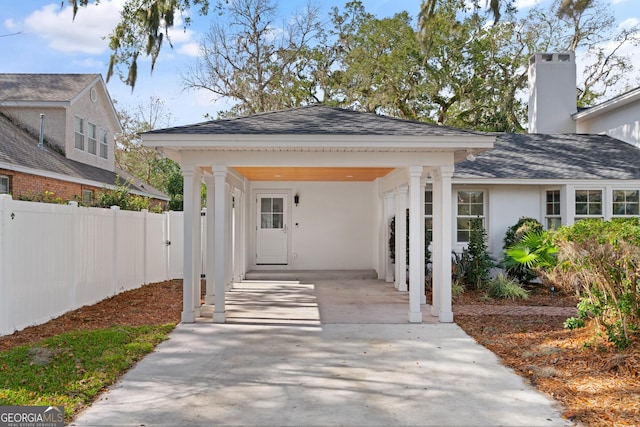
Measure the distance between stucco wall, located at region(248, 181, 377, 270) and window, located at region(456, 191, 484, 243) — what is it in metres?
2.63

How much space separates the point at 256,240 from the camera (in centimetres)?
1458

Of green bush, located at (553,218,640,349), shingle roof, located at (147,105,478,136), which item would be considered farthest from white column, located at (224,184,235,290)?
green bush, located at (553,218,640,349)

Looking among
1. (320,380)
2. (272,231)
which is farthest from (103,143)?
(320,380)

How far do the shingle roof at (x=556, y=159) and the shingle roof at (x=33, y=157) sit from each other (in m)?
10.2

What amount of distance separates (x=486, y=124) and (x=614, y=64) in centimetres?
814

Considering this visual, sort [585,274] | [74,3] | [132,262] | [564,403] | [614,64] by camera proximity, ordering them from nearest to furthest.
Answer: [564,403]
[585,274]
[74,3]
[132,262]
[614,64]

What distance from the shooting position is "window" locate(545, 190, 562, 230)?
1235 centimetres

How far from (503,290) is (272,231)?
6.42 meters

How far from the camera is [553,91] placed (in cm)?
1599

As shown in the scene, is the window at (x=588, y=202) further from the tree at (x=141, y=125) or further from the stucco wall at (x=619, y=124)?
the tree at (x=141, y=125)

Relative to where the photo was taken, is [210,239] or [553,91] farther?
[553,91]

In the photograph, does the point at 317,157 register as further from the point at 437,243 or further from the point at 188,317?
the point at 188,317

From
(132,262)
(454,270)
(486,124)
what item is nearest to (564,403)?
(454,270)

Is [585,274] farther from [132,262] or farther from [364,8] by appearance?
[364,8]
